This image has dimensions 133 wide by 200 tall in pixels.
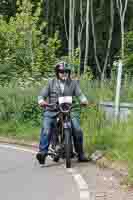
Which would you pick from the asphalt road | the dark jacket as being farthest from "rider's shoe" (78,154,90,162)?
the dark jacket

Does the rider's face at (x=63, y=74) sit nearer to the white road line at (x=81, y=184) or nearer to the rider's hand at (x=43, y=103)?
the rider's hand at (x=43, y=103)

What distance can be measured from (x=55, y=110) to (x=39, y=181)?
1942 millimetres

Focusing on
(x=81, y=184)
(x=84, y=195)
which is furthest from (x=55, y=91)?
(x=84, y=195)

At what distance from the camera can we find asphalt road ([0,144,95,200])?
27.0 feet

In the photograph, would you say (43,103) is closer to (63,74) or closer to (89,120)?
(63,74)

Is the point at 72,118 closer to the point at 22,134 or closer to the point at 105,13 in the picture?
the point at 22,134

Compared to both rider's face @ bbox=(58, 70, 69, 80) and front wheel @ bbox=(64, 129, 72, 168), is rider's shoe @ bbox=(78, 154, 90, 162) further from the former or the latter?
rider's face @ bbox=(58, 70, 69, 80)

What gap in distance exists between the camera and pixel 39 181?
936 centimetres

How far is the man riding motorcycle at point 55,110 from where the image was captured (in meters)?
11.0

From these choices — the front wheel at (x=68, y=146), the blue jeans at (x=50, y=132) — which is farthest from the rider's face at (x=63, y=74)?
the front wheel at (x=68, y=146)

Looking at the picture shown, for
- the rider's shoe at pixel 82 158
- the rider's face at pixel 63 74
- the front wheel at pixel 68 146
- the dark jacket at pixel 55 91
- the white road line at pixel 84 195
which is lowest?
the rider's shoe at pixel 82 158

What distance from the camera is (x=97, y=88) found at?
1605 centimetres

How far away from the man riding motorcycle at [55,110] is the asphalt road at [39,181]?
384 mm

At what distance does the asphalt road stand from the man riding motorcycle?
0.38m
